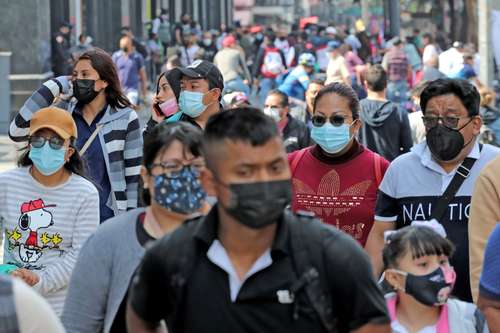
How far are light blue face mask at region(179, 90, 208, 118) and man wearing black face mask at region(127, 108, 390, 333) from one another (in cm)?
401

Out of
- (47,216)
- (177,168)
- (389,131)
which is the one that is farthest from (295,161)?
(389,131)

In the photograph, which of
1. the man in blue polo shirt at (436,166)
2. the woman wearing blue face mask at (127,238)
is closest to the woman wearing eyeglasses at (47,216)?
the man in blue polo shirt at (436,166)

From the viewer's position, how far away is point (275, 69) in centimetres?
2791

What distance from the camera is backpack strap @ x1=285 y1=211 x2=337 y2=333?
11.8ft

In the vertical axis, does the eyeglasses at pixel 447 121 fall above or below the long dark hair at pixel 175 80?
below

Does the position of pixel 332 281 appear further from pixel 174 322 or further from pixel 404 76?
pixel 404 76

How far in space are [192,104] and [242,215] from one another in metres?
4.22

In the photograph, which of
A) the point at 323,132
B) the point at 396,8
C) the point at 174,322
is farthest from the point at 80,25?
the point at 174,322

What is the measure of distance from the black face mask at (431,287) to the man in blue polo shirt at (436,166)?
44.8 inches

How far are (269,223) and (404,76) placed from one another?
755 inches

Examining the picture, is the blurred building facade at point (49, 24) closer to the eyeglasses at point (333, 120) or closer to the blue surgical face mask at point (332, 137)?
the eyeglasses at point (333, 120)

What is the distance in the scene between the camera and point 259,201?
3.58 metres

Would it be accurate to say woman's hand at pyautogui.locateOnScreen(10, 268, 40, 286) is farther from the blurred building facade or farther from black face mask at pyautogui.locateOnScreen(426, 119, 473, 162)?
the blurred building facade

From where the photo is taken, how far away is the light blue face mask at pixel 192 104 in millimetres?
7781
